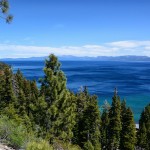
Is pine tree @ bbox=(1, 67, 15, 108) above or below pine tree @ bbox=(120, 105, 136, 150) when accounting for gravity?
above

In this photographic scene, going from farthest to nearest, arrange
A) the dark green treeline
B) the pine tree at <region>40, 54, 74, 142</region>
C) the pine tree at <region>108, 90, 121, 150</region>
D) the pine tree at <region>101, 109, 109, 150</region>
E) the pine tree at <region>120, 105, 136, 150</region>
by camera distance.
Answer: the pine tree at <region>101, 109, 109, 150</region> < the pine tree at <region>108, 90, 121, 150</region> < the pine tree at <region>120, 105, 136, 150</region> < the dark green treeline < the pine tree at <region>40, 54, 74, 142</region>

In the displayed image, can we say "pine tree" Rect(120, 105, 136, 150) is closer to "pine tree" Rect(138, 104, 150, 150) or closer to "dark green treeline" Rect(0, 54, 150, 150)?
"dark green treeline" Rect(0, 54, 150, 150)

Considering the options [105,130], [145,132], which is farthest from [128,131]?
[145,132]

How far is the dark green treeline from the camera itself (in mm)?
32250

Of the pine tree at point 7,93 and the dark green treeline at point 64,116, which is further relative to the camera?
the pine tree at point 7,93

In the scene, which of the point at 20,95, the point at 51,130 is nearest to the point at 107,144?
the point at 20,95

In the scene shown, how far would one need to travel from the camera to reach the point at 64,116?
32531 millimetres

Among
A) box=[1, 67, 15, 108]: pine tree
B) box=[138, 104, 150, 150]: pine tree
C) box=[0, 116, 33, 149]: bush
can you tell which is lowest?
box=[138, 104, 150, 150]: pine tree

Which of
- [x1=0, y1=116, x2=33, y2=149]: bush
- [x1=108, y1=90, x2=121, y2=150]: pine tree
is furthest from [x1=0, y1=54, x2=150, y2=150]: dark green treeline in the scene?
[x1=0, y1=116, x2=33, y2=149]: bush

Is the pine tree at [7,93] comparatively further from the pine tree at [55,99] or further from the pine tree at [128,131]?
the pine tree at [55,99]

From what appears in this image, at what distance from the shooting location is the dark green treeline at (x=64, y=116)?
3225 cm

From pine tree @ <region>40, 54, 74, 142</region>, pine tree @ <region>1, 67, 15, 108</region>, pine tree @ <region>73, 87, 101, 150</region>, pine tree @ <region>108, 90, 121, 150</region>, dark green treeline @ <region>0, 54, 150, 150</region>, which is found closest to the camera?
pine tree @ <region>40, 54, 74, 142</region>

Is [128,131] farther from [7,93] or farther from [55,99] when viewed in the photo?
[55,99]

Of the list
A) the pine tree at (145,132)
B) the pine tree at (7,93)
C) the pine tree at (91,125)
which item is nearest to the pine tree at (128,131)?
the pine tree at (145,132)
